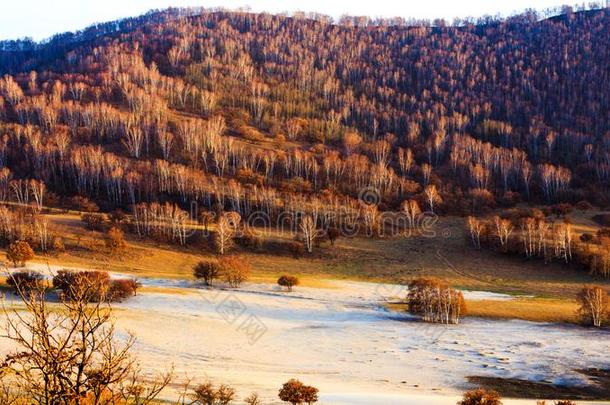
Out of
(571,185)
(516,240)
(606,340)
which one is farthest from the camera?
(571,185)

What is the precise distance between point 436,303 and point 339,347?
583 inches

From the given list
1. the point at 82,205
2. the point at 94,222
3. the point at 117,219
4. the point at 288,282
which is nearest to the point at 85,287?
the point at 288,282

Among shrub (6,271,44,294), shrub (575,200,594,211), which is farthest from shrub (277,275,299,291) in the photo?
shrub (575,200,594,211)

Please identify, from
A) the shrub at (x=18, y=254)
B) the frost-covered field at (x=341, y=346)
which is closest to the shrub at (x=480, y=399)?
the frost-covered field at (x=341, y=346)

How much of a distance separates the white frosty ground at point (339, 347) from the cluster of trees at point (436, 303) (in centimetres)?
163

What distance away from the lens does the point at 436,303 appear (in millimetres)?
55688

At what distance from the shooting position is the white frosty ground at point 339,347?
3593cm

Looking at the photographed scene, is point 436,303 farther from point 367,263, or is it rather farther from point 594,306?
point 367,263

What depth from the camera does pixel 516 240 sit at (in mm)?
95312

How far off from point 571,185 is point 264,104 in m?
103

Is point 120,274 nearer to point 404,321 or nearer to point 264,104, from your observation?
point 404,321

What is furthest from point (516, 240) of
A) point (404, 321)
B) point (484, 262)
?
point (404, 321)

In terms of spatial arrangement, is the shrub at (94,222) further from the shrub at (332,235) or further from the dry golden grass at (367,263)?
the shrub at (332,235)

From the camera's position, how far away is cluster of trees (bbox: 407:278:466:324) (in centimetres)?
5525
